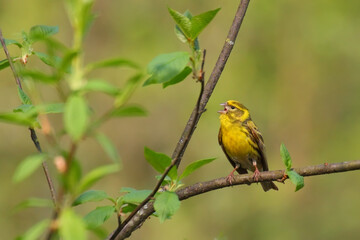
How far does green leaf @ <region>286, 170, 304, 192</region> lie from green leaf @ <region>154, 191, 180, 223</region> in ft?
1.36

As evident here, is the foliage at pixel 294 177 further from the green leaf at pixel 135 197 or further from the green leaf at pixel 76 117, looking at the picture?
the green leaf at pixel 76 117

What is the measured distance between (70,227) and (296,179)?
0.90 metres

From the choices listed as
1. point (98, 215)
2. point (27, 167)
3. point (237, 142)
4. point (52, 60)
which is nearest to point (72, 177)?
point (27, 167)

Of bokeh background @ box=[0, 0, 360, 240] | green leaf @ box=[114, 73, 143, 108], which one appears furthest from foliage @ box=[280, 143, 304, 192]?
bokeh background @ box=[0, 0, 360, 240]

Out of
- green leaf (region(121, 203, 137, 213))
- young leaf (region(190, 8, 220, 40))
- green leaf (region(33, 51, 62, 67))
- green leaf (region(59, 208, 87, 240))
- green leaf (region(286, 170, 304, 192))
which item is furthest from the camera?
green leaf (region(286, 170, 304, 192))

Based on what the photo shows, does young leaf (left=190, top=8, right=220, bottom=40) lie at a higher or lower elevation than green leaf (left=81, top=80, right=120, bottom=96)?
higher

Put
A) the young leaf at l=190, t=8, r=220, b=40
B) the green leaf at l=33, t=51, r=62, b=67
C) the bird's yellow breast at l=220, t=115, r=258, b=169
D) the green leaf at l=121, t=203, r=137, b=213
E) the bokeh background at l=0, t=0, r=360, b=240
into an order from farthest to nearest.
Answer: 1. the bokeh background at l=0, t=0, r=360, b=240
2. the bird's yellow breast at l=220, t=115, r=258, b=169
3. the green leaf at l=121, t=203, r=137, b=213
4. the young leaf at l=190, t=8, r=220, b=40
5. the green leaf at l=33, t=51, r=62, b=67

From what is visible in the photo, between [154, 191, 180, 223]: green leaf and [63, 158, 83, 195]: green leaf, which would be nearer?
[63, 158, 83, 195]: green leaf

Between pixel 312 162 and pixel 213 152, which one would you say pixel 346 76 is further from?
pixel 213 152

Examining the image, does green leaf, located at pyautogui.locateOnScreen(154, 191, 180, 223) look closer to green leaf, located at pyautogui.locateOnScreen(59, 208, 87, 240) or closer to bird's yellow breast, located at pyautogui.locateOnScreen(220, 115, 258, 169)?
green leaf, located at pyautogui.locateOnScreen(59, 208, 87, 240)

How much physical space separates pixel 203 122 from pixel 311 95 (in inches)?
→ 94.8

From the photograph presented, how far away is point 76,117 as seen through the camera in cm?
80

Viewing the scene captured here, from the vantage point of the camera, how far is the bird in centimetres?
425

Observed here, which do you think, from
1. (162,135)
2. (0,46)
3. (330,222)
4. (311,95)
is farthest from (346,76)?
(0,46)
